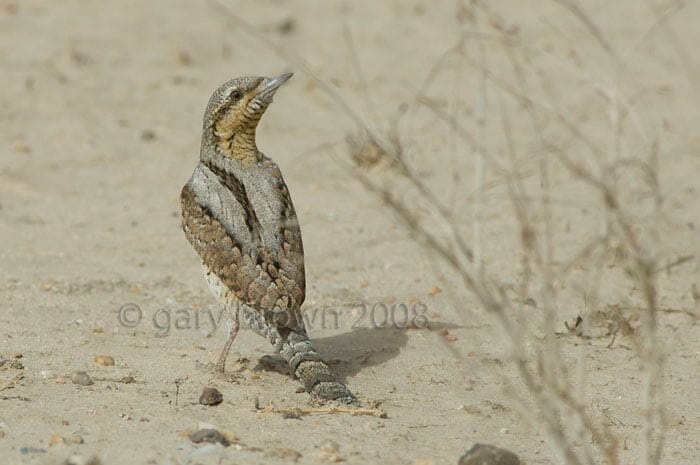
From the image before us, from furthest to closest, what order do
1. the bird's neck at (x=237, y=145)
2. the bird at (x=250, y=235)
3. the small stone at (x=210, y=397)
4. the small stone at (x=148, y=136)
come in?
the small stone at (x=148, y=136), the bird's neck at (x=237, y=145), the bird at (x=250, y=235), the small stone at (x=210, y=397)

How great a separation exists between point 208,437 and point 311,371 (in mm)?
862

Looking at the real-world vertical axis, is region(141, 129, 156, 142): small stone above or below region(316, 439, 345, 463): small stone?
above

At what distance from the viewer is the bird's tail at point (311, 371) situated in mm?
5191

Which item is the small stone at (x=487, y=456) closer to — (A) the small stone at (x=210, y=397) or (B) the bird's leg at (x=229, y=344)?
(A) the small stone at (x=210, y=397)

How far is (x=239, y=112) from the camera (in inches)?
233

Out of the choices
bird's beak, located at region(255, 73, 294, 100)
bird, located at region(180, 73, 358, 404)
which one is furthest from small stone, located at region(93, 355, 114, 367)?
bird's beak, located at region(255, 73, 294, 100)

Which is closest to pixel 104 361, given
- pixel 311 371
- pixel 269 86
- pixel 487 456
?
pixel 311 371

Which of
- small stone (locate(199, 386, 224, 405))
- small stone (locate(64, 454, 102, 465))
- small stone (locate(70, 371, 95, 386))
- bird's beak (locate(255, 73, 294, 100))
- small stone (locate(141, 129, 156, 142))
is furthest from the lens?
small stone (locate(141, 129, 156, 142))

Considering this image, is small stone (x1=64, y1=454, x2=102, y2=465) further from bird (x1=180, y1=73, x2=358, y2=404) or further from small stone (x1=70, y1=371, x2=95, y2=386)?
bird (x1=180, y1=73, x2=358, y2=404)

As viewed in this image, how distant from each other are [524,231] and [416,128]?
682 centimetres

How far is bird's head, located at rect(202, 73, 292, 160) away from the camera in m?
5.88

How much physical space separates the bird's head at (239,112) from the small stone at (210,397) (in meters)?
1.37

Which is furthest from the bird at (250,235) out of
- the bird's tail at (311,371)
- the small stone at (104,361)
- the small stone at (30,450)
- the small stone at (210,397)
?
the small stone at (30,450)

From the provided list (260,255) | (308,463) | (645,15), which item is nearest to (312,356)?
(260,255)
